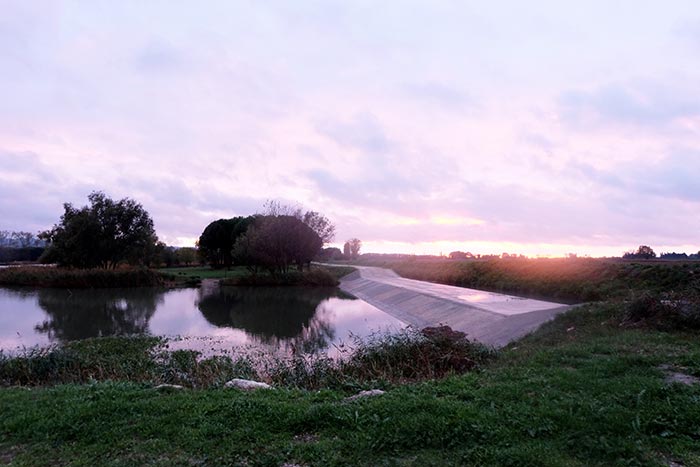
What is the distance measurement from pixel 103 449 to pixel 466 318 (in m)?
19.1

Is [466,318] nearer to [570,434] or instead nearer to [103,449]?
[570,434]

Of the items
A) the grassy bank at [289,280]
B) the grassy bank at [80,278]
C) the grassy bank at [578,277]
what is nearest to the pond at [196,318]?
the grassy bank at [80,278]

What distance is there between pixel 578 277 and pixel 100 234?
45934mm

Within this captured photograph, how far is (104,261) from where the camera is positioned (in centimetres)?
5125

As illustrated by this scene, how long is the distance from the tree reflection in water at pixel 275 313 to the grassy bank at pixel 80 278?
6.08m

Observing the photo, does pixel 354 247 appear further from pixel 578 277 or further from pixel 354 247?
pixel 578 277

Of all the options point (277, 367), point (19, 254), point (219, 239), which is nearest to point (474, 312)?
point (277, 367)

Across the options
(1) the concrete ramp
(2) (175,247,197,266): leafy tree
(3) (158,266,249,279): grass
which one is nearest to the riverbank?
(3) (158,266,249,279): grass

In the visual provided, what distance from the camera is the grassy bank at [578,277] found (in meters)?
23.1

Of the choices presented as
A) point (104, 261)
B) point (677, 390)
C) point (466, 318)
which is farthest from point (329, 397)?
point (104, 261)

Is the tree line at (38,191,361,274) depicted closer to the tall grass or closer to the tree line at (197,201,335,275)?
the tree line at (197,201,335,275)

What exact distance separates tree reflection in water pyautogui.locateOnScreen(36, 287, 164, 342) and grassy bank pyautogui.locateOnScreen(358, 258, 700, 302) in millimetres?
23808

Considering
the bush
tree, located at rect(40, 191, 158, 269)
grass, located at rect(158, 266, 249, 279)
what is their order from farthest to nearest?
1. grass, located at rect(158, 266, 249, 279)
2. tree, located at rect(40, 191, 158, 269)
3. the bush

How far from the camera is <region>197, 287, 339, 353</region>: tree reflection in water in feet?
65.0
